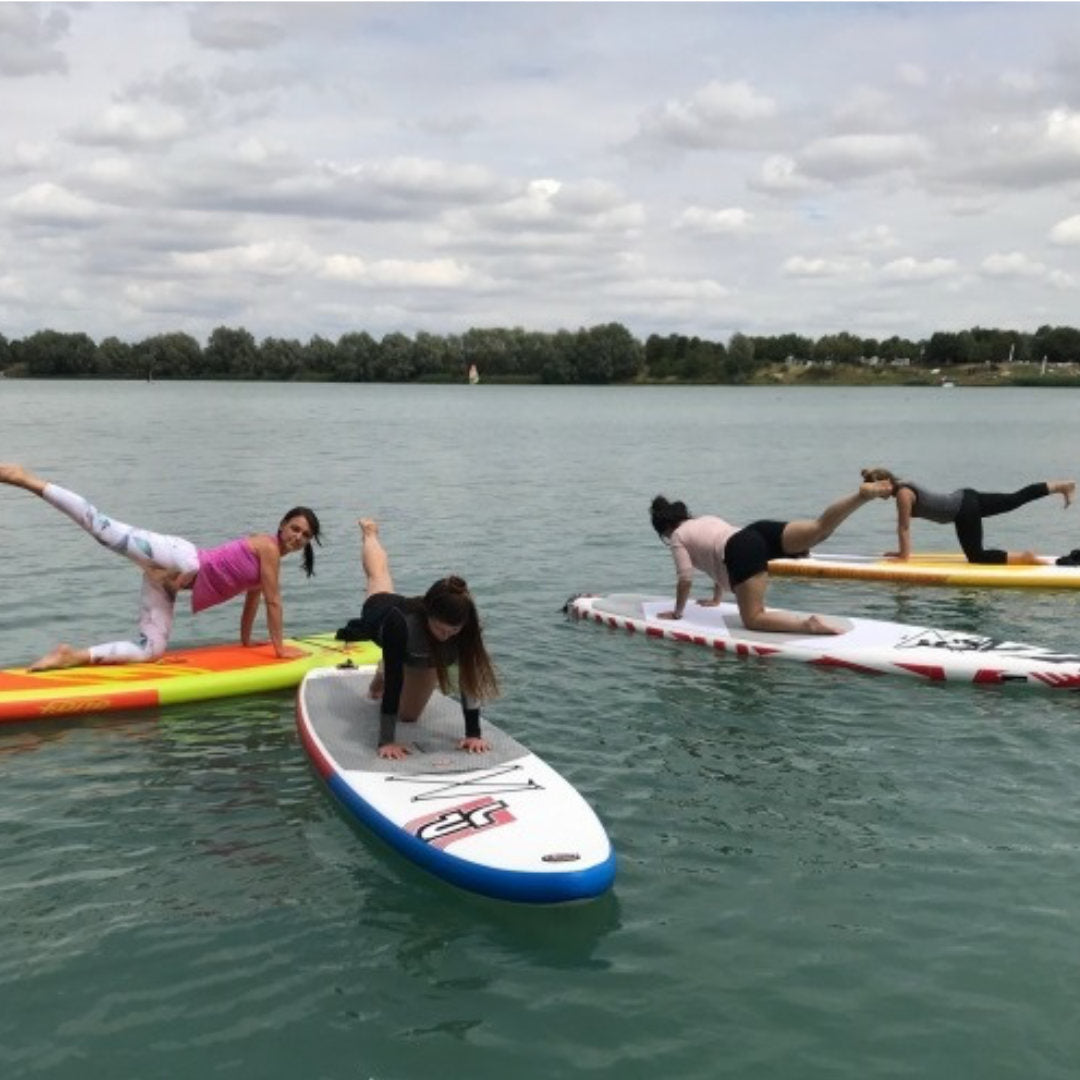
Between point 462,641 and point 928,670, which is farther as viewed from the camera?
point 928,670

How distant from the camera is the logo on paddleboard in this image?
7598 millimetres

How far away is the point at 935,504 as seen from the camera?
18125mm

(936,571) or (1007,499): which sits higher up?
(1007,499)

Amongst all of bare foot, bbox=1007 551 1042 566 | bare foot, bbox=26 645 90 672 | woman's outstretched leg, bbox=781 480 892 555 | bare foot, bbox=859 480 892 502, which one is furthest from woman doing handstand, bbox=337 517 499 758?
bare foot, bbox=1007 551 1042 566

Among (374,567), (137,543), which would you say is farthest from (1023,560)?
(137,543)

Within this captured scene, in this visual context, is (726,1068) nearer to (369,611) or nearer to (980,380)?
(369,611)

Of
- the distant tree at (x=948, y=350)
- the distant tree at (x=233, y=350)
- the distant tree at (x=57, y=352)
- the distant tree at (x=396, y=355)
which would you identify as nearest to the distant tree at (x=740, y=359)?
Result: the distant tree at (x=948, y=350)

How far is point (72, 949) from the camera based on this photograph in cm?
691

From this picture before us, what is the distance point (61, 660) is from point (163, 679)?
1144 millimetres

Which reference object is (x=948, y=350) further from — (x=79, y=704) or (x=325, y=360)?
(x=79, y=704)

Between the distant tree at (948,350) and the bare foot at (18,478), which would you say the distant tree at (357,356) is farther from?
the bare foot at (18,478)

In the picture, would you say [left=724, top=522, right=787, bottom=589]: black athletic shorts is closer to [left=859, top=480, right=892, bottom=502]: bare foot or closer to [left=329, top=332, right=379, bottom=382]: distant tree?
[left=859, top=480, right=892, bottom=502]: bare foot

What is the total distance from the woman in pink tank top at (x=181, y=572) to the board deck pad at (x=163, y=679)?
0.59 feet

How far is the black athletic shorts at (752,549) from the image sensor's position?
44.8 ft
